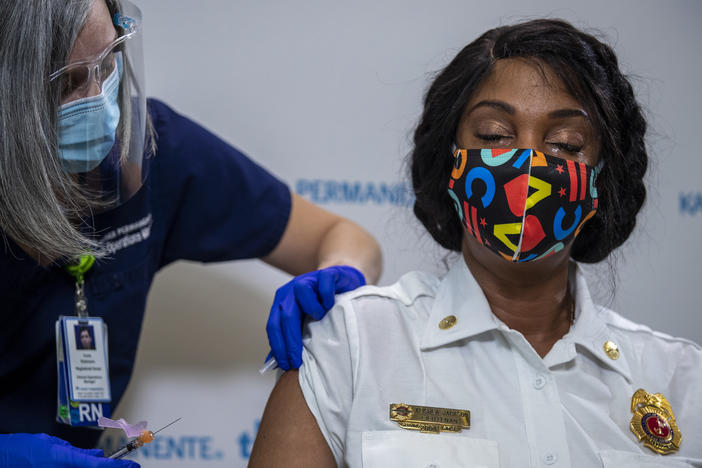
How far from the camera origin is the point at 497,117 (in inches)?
49.9

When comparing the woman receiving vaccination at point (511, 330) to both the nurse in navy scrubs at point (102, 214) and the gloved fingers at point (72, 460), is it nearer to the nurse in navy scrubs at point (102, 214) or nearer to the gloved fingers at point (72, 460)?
the nurse in navy scrubs at point (102, 214)

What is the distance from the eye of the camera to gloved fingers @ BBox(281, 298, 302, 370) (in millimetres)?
1250

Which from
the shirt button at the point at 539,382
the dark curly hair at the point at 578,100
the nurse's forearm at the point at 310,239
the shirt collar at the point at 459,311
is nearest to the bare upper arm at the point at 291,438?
the shirt collar at the point at 459,311

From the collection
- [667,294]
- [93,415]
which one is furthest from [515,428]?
[667,294]

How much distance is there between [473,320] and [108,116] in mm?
783

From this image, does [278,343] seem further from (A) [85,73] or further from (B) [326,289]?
(A) [85,73]

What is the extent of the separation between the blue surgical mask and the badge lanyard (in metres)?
0.25

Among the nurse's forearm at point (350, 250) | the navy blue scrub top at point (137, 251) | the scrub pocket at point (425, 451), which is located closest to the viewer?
the scrub pocket at point (425, 451)

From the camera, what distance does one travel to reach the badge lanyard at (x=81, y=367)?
1.46 meters

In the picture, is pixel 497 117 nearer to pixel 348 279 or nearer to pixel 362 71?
pixel 348 279

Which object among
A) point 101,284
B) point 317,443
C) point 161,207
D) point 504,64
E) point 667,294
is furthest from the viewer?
point 667,294

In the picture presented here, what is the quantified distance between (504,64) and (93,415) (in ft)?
3.61

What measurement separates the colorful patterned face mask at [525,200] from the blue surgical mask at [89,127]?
2.24 ft

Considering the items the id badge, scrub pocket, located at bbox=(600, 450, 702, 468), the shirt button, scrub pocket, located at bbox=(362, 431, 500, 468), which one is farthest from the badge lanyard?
scrub pocket, located at bbox=(600, 450, 702, 468)
